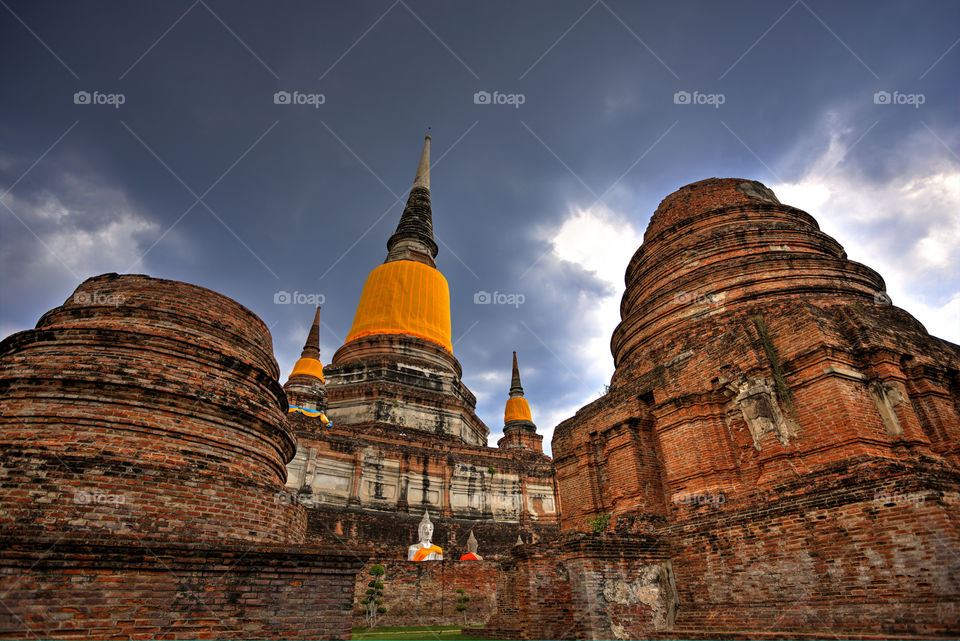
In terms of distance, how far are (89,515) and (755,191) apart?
15515 millimetres

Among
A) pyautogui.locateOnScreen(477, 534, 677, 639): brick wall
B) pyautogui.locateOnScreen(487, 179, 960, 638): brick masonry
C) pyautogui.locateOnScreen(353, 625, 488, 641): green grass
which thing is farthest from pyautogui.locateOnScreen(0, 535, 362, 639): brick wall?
pyautogui.locateOnScreen(353, 625, 488, 641): green grass

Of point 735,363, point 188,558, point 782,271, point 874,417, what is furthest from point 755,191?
point 188,558

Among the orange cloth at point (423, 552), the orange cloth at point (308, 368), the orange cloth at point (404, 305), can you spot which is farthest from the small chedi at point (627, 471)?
the orange cloth at point (308, 368)

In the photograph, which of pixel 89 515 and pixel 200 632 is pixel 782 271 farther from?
pixel 89 515

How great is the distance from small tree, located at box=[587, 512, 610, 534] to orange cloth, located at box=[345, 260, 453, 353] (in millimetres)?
18427

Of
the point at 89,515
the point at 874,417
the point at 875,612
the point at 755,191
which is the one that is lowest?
the point at 875,612

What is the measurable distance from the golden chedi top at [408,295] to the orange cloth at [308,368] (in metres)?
3.31

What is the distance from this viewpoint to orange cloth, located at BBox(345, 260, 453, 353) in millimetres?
28438

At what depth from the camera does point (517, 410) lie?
37.7 m

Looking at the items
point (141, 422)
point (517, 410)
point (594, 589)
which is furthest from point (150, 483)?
point (517, 410)

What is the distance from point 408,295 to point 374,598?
723 inches

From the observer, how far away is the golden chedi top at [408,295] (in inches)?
1123

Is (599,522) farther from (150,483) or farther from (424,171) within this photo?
(424,171)

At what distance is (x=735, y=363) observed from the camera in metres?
9.06
